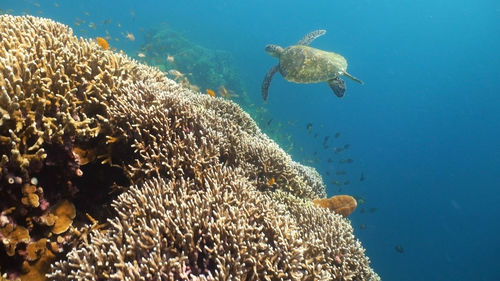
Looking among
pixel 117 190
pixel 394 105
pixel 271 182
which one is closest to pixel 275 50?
pixel 271 182

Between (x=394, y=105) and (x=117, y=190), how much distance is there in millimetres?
103800

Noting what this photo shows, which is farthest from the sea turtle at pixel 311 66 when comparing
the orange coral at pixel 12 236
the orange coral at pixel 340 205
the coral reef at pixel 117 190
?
the orange coral at pixel 12 236

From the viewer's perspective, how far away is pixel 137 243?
2287 millimetres

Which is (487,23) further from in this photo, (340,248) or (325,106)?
(340,248)

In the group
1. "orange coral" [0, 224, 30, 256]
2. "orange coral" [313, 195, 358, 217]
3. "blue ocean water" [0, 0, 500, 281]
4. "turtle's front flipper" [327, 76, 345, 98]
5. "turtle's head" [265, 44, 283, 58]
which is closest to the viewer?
"orange coral" [0, 224, 30, 256]

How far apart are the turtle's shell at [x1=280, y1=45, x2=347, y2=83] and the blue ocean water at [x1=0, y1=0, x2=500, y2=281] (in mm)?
9832

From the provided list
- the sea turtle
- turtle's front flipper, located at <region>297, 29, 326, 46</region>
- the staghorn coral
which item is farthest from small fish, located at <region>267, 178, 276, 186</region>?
turtle's front flipper, located at <region>297, 29, 326, 46</region>

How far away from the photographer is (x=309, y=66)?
8.46 metres

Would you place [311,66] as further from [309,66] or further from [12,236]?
[12,236]

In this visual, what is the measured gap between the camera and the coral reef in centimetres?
225

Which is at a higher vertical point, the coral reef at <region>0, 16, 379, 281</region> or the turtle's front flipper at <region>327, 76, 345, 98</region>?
the turtle's front flipper at <region>327, 76, 345, 98</region>

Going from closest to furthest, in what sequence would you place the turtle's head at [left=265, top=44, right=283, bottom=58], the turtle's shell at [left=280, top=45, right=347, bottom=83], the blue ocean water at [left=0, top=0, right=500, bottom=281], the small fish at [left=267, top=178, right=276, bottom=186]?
Result: the small fish at [left=267, top=178, right=276, bottom=186]
the turtle's shell at [left=280, top=45, right=347, bottom=83]
the turtle's head at [left=265, top=44, right=283, bottom=58]
the blue ocean water at [left=0, top=0, right=500, bottom=281]

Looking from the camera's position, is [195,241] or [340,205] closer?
[195,241]

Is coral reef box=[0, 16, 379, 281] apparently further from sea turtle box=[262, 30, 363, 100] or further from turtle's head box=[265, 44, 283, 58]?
turtle's head box=[265, 44, 283, 58]
